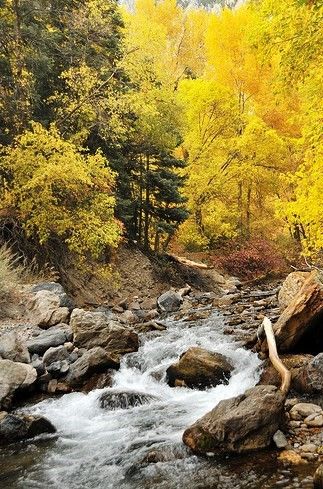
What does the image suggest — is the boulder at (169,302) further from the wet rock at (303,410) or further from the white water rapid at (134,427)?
the wet rock at (303,410)

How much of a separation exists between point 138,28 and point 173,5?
45.6ft

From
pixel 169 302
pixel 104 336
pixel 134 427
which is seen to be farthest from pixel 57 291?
pixel 134 427

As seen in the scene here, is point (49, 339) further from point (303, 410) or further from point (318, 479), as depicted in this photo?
point (318, 479)

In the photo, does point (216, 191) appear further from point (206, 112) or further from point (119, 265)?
point (119, 265)

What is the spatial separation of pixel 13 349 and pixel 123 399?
251 cm

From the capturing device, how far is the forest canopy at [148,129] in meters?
8.79

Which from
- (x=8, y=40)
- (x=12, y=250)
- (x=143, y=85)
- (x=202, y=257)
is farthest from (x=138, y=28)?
(x=12, y=250)

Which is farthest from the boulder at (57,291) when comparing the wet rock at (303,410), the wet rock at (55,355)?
the wet rock at (303,410)

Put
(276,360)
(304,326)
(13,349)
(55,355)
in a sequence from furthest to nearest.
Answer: (55,355), (13,349), (304,326), (276,360)

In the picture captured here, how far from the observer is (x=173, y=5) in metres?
32.6

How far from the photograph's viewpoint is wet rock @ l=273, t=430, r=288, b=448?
5.39 m

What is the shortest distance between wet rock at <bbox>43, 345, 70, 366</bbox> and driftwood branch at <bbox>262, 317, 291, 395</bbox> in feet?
12.8

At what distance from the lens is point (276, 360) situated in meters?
7.51

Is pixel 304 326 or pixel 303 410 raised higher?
pixel 304 326
